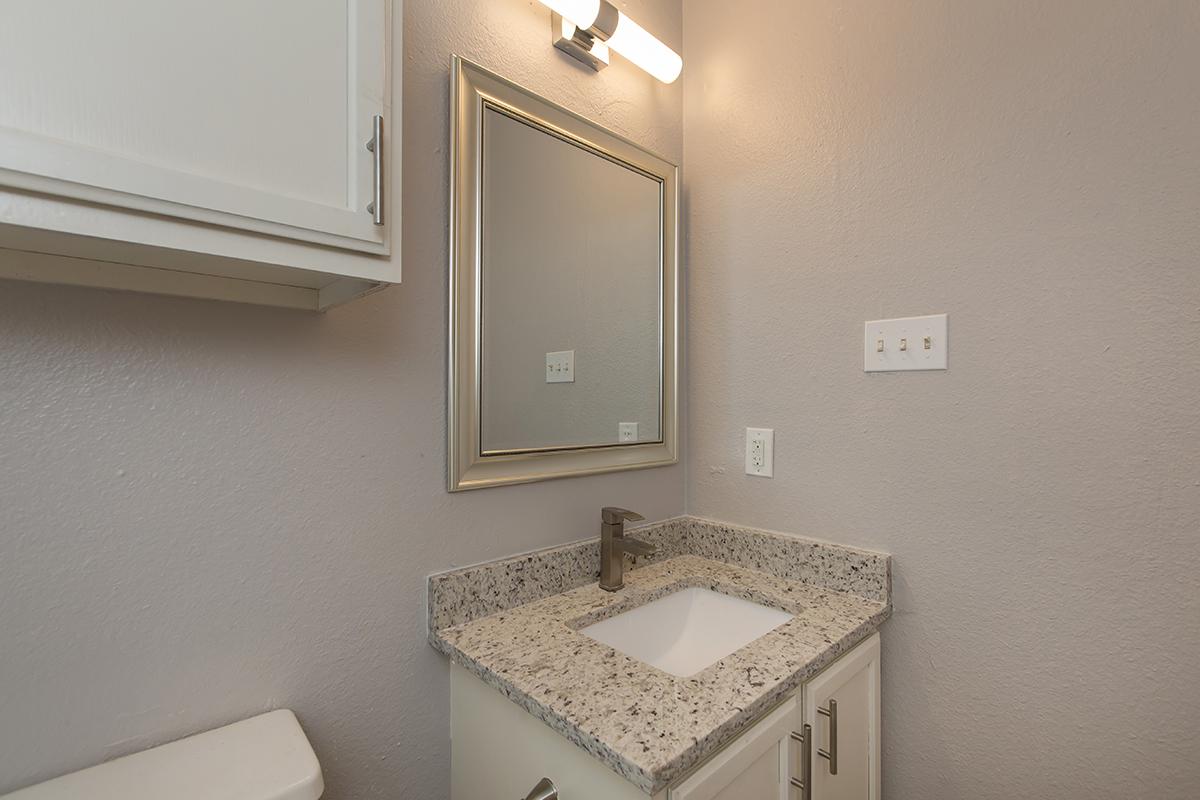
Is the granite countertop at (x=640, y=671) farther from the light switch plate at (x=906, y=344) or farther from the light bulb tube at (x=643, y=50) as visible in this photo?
the light bulb tube at (x=643, y=50)

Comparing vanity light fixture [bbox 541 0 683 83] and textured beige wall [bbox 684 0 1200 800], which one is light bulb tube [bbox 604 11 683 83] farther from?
textured beige wall [bbox 684 0 1200 800]

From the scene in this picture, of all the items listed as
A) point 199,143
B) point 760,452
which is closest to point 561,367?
point 760,452

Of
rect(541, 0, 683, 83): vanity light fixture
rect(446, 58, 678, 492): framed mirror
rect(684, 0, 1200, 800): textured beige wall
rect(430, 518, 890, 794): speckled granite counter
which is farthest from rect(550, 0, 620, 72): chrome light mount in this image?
rect(430, 518, 890, 794): speckled granite counter

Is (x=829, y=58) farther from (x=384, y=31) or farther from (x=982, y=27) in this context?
(x=384, y=31)

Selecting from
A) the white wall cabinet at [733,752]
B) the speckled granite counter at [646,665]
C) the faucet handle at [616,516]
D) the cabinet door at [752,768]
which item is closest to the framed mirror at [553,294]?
the faucet handle at [616,516]

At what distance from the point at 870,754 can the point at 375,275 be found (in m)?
1.23

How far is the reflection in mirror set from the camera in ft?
3.45

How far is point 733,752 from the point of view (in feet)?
2.34

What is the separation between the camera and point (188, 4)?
55cm

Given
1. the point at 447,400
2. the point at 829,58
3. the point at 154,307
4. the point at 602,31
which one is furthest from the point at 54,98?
the point at 829,58

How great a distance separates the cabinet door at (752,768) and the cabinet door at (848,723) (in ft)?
0.25

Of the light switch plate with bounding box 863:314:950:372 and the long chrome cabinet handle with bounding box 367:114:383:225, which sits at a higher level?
the long chrome cabinet handle with bounding box 367:114:383:225

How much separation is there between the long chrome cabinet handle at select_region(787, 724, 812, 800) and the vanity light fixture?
1.36m

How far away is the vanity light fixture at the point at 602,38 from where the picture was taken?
1.07 meters
